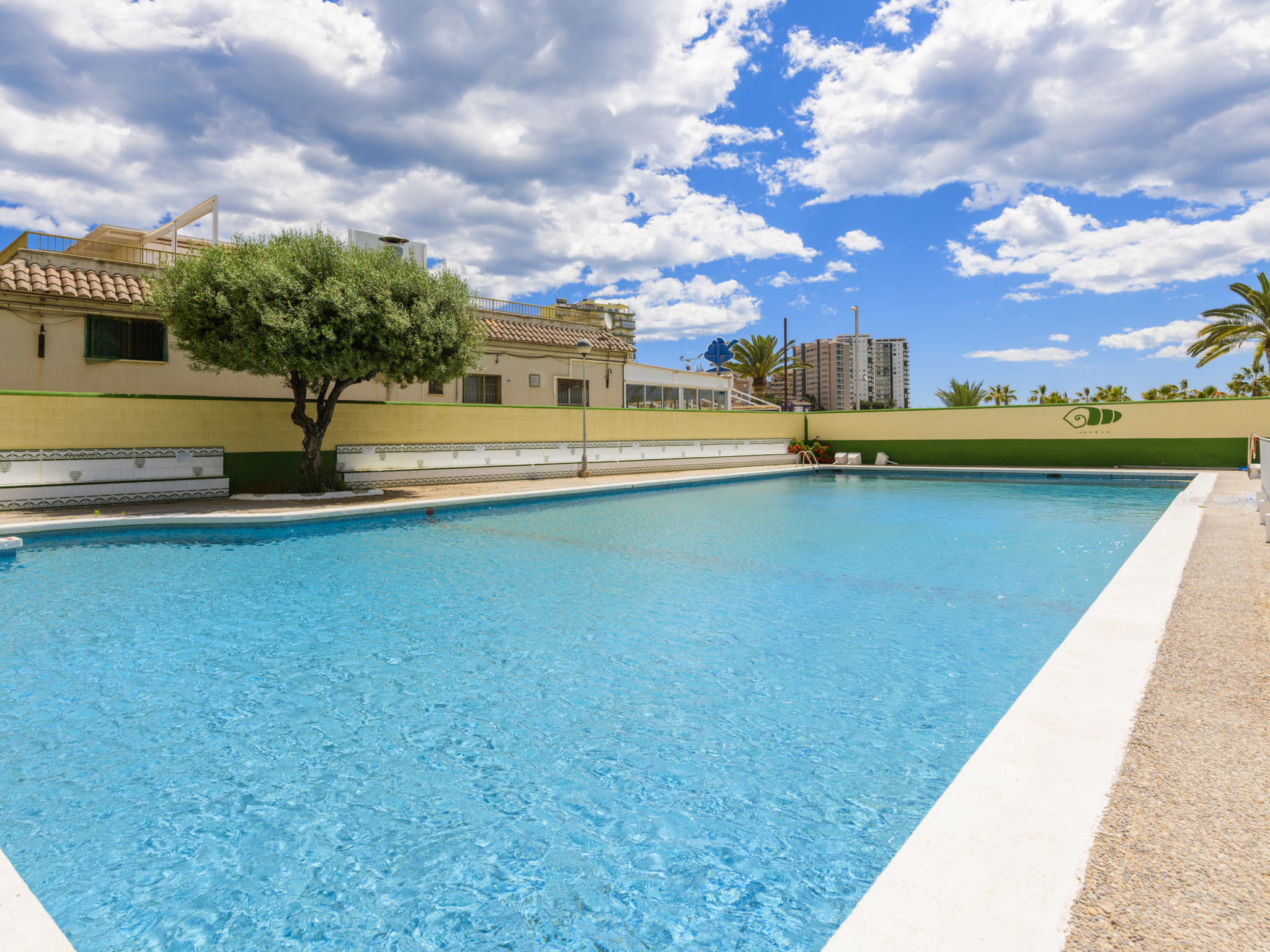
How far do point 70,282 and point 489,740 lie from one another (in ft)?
60.1

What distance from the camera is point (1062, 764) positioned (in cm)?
253

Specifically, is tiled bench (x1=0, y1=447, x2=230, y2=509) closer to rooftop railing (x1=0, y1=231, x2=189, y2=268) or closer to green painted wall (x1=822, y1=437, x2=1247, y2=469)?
rooftop railing (x1=0, y1=231, x2=189, y2=268)

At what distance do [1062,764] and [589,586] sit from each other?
4.98 metres

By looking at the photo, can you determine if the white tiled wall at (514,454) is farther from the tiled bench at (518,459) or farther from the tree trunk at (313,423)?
the tree trunk at (313,423)

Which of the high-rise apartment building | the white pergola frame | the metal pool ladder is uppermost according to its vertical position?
the high-rise apartment building

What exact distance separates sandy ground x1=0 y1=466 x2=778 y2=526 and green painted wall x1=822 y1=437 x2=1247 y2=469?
506 inches

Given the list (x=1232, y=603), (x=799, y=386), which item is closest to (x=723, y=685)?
(x=1232, y=603)

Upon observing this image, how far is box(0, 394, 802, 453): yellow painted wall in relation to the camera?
11586 millimetres

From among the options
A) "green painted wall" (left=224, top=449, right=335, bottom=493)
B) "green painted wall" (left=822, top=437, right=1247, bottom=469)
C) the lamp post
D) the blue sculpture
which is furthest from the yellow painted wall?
the blue sculpture

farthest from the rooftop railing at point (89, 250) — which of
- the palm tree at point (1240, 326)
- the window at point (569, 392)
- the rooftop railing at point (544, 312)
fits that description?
the palm tree at point (1240, 326)

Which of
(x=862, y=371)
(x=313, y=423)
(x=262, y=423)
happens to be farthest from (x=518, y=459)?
(x=862, y=371)

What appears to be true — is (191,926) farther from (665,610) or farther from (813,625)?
A: (813,625)

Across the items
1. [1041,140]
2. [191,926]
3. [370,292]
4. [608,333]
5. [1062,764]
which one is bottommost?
[191,926]

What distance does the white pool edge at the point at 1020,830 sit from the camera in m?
1.67
